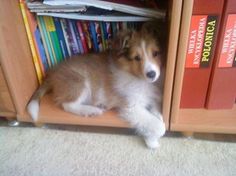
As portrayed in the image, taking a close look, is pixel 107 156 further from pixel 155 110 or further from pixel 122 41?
pixel 122 41

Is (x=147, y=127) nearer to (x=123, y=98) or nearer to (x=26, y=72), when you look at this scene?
(x=123, y=98)

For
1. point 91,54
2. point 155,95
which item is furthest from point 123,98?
point 91,54

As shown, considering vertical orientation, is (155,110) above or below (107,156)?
above

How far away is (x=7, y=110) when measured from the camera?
1469 millimetres

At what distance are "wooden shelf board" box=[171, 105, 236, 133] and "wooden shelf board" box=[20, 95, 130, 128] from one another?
10.0 inches

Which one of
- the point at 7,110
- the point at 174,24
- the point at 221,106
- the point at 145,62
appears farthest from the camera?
the point at 7,110

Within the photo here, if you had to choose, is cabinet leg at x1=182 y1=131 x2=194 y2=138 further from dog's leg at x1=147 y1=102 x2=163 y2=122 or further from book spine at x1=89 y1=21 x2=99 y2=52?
book spine at x1=89 y1=21 x2=99 y2=52

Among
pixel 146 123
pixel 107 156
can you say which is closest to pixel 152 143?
pixel 146 123

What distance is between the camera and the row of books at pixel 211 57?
1062 millimetres

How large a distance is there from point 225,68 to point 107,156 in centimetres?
64

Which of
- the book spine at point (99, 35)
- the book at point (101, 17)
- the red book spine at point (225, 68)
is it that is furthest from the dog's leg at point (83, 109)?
the red book spine at point (225, 68)

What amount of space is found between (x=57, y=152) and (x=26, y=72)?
0.42 metres

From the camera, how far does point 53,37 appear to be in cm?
150

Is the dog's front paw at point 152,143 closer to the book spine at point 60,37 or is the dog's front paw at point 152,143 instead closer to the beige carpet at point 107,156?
the beige carpet at point 107,156
